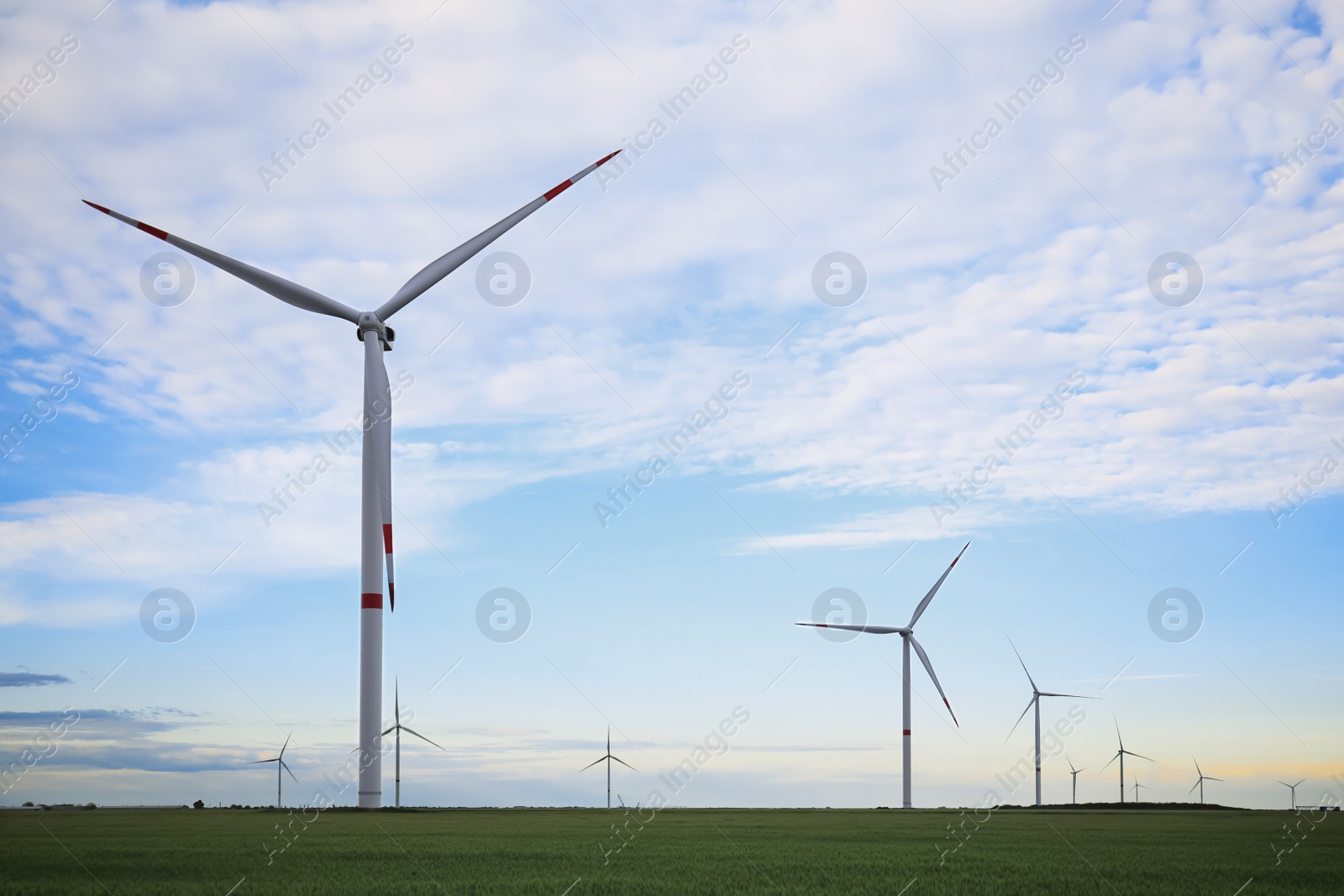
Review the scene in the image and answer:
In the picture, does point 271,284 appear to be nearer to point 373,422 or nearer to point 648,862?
point 373,422

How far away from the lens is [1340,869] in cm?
2433

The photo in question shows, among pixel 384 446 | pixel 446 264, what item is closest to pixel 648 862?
pixel 384 446

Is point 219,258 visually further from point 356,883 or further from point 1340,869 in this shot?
point 1340,869

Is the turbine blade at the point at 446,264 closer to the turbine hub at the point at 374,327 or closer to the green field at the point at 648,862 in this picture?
the turbine hub at the point at 374,327

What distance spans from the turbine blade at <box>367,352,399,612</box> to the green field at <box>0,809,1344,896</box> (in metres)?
16.4

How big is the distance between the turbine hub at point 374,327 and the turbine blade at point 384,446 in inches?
82.4

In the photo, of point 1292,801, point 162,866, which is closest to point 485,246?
point 162,866

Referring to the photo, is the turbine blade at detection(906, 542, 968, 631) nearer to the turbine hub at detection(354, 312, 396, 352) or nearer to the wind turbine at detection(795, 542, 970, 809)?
the wind turbine at detection(795, 542, 970, 809)

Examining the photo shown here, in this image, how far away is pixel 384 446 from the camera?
192ft

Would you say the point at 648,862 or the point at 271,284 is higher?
the point at 271,284

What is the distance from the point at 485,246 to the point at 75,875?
4779 centimetres

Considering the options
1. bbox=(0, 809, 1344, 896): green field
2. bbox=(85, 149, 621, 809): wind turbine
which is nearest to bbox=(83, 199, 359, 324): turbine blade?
bbox=(85, 149, 621, 809): wind turbine

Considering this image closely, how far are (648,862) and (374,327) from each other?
4542 cm

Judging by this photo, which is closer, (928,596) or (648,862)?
(648,862)
